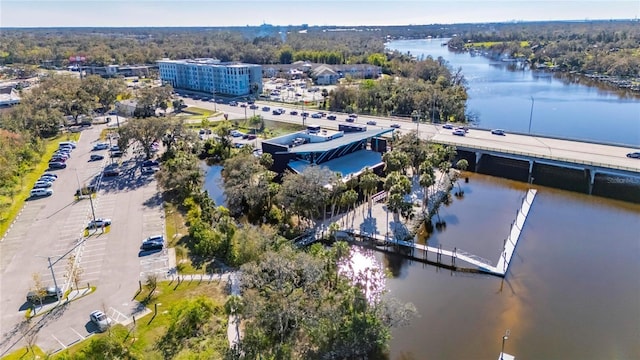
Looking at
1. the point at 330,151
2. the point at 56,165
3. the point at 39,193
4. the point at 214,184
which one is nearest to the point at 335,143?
the point at 330,151

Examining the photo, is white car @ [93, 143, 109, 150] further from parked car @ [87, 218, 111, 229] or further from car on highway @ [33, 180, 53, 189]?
parked car @ [87, 218, 111, 229]

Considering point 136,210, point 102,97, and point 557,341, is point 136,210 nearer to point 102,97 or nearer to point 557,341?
point 557,341

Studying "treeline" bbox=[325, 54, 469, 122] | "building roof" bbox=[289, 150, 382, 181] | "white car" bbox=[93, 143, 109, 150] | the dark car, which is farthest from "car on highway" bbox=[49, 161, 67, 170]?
"treeline" bbox=[325, 54, 469, 122]

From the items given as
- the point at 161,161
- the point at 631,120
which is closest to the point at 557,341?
the point at 161,161

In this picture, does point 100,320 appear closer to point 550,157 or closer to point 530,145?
point 550,157

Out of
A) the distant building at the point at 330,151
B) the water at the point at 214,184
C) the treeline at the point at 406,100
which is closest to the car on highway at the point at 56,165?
the water at the point at 214,184

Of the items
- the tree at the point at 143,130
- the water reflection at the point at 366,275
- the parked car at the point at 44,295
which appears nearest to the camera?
the water reflection at the point at 366,275

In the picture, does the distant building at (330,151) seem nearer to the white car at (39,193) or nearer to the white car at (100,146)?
the white car at (39,193)

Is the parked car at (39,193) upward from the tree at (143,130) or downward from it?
downward
